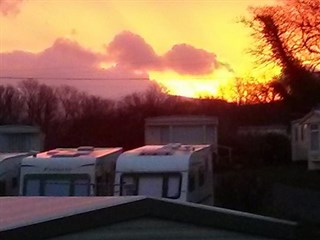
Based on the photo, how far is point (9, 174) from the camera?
Answer: 2144cm

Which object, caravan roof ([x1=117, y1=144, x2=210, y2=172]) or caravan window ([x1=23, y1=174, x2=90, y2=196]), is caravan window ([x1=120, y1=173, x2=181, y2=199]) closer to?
caravan roof ([x1=117, y1=144, x2=210, y2=172])

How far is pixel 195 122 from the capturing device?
5403 cm

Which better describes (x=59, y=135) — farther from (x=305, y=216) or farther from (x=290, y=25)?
(x=305, y=216)

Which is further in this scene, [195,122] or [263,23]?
[195,122]

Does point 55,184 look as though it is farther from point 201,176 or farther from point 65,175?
point 201,176

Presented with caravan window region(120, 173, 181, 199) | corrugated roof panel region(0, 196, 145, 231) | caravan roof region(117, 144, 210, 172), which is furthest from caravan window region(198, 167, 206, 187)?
corrugated roof panel region(0, 196, 145, 231)

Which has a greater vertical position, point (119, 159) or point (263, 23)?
point (263, 23)

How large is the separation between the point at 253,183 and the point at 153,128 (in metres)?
32.9

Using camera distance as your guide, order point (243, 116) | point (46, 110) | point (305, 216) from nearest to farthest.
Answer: point (305, 216)
point (243, 116)
point (46, 110)

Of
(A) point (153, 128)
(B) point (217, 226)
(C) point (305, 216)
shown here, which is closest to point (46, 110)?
(A) point (153, 128)

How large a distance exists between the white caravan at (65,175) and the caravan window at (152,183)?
600 millimetres

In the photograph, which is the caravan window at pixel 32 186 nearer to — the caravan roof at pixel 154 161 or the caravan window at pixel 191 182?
the caravan roof at pixel 154 161

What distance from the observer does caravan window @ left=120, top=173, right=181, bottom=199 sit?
64.0 ft

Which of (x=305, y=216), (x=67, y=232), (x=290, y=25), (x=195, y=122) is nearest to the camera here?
(x=67, y=232)
